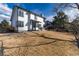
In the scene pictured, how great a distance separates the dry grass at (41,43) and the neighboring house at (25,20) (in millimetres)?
78

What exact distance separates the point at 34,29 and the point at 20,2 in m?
0.39

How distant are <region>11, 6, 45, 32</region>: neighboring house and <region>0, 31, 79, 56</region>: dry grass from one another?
0.08 metres

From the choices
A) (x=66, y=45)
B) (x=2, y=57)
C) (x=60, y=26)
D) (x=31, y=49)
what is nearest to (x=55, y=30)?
(x=60, y=26)

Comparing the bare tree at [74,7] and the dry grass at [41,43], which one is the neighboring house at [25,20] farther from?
the bare tree at [74,7]

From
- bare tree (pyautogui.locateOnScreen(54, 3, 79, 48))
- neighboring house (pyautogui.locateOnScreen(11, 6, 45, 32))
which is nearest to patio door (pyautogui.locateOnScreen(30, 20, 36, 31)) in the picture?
neighboring house (pyautogui.locateOnScreen(11, 6, 45, 32))

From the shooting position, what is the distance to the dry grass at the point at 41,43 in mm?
2180

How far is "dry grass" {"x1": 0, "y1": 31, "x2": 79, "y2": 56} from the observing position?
2180 millimetres

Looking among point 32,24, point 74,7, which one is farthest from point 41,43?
point 74,7

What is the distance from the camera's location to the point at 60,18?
2219 mm

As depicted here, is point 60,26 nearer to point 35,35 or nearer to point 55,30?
point 55,30

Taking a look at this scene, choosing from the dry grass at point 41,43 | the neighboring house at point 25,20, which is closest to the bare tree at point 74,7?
the dry grass at point 41,43

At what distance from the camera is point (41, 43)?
2.21 m

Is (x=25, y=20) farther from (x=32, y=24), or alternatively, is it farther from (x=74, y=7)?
(x=74, y=7)

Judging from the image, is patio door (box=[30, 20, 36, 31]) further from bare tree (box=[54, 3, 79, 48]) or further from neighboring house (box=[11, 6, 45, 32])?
bare tree (box=[54, 3, 79, 48])
